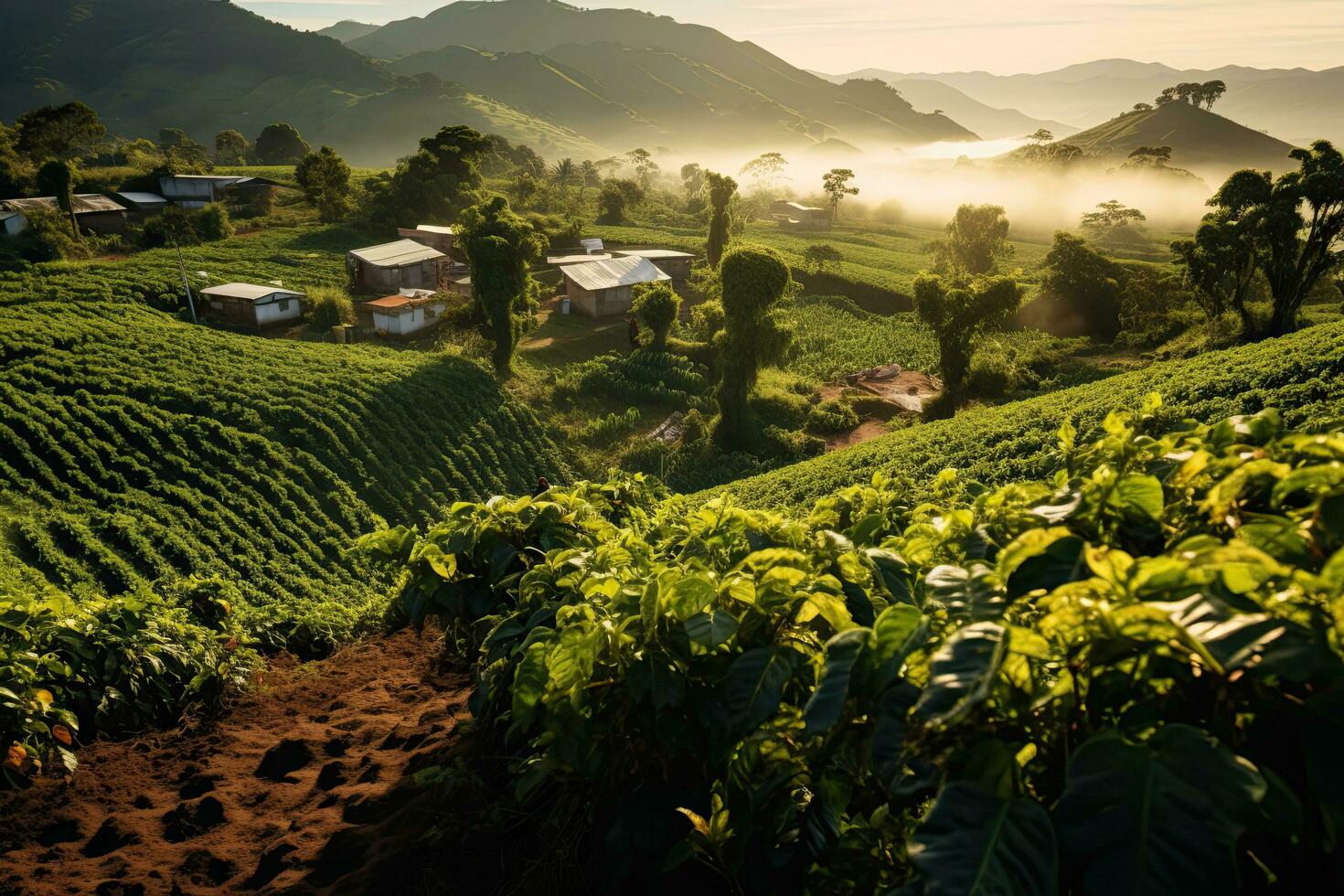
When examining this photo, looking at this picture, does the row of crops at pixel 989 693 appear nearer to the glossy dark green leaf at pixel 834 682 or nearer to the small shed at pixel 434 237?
the glossy dark green leaf at pixel 834 682

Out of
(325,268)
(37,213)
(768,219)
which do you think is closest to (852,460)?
(325,268)

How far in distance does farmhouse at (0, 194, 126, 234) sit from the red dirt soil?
5877 cm

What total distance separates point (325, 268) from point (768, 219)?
64380mm

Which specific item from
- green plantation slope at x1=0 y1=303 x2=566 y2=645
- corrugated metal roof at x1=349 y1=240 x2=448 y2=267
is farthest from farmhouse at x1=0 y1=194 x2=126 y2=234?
green plantation slope at x1=0 y1=303 x2=566 y2=645

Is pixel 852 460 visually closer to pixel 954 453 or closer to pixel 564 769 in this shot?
pixel 954 453

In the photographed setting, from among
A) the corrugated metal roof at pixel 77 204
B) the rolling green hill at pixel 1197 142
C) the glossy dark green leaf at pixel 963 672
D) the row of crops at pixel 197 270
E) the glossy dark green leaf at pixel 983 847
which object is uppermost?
the rolling green hill at pixel 1197 142

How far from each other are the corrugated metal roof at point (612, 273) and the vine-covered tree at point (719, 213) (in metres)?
4.08

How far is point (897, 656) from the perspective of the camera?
2064mm

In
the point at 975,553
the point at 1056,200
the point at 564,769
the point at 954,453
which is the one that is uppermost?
the point at 1056,200

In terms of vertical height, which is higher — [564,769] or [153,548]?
[564,769]

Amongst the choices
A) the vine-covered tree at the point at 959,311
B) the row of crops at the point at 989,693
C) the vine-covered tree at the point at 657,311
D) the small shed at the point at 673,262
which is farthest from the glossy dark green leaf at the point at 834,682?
the small shed at the point at 673,262

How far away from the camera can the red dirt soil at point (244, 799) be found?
4.08 metres

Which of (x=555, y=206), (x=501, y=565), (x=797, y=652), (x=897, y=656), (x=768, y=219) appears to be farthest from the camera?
(x=768, y=219)

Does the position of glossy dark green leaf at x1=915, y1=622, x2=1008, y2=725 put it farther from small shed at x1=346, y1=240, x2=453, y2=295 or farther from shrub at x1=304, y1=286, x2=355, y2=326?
small shed at x1=346, y1=240, x2=453, y2=295
